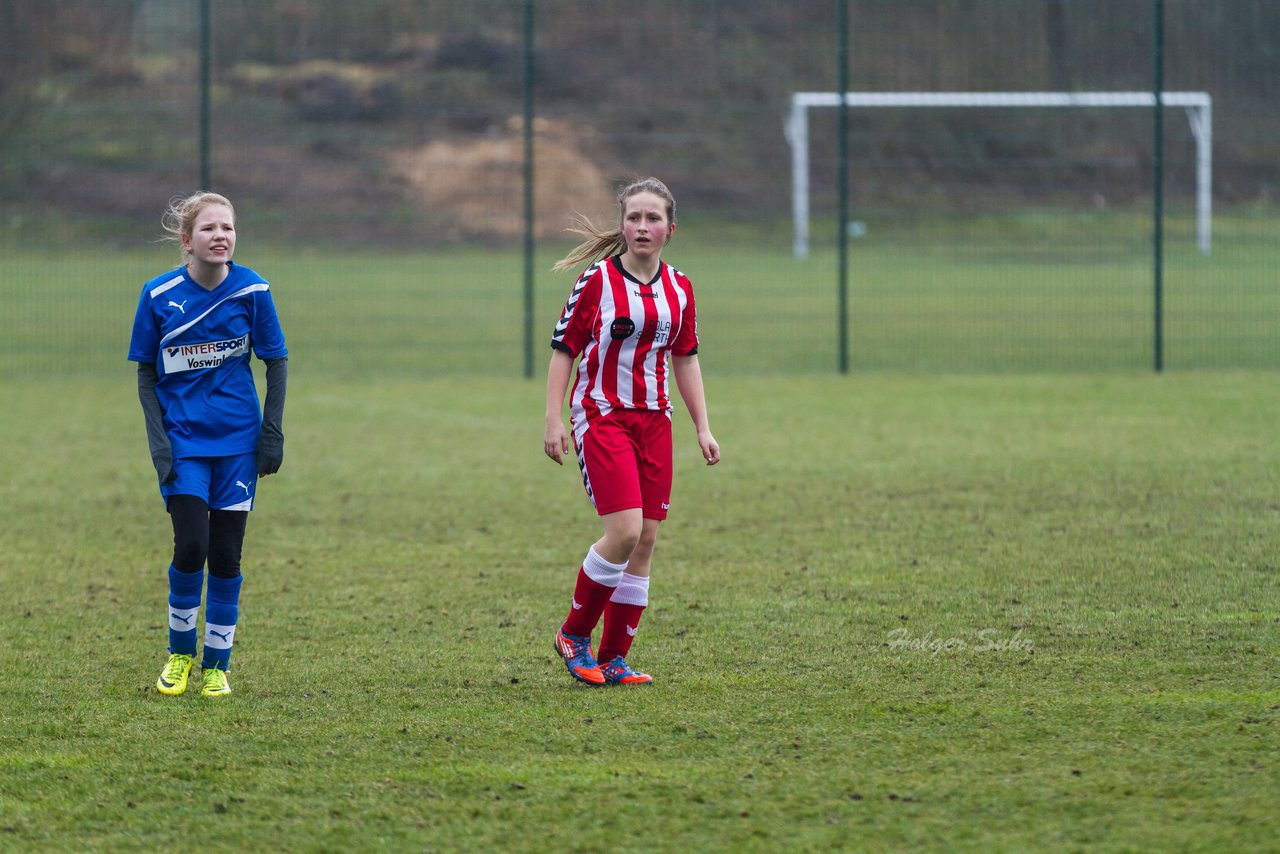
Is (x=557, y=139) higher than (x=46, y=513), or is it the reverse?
(x=557, y=139)

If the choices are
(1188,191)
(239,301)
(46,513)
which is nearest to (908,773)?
(239,301)

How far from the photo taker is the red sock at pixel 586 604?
5.32 meters

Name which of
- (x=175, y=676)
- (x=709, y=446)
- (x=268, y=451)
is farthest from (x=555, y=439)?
(x=175, y=676)

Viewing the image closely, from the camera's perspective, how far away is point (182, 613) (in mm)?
5297

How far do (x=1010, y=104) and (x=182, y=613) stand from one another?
1758 cm

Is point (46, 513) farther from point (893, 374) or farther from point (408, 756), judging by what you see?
point (893, 374)

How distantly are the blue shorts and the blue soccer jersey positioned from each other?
0.03 metres

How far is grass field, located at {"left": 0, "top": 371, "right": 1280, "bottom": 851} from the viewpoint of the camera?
3979 mm

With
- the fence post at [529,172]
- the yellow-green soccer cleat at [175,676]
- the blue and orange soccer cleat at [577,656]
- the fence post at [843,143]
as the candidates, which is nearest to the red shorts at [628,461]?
the blue and orange soccer cleat at [577,656]

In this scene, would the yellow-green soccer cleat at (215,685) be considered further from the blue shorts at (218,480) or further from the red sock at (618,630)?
the red sock at (618,630)

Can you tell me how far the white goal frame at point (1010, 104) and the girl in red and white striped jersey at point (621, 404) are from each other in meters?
12.9

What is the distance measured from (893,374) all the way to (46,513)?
8.79m

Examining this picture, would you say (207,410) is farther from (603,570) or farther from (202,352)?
(603,570)

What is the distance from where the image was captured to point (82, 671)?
548 centimetres
